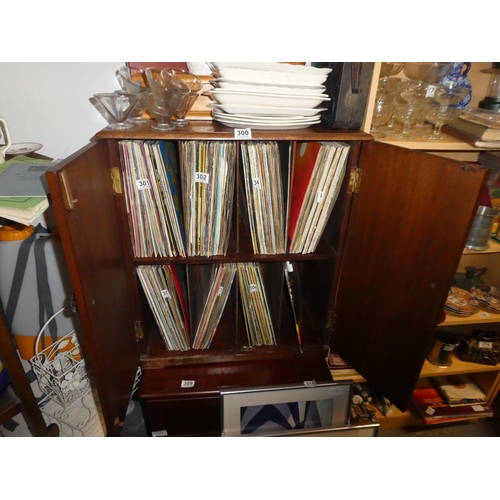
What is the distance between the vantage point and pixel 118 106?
97 cm

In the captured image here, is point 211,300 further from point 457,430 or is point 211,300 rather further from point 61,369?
point 457,430

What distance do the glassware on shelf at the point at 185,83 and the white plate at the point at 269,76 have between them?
143 mm

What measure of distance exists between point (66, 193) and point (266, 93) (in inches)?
22.3

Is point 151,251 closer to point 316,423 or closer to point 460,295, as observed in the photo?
point 316,423

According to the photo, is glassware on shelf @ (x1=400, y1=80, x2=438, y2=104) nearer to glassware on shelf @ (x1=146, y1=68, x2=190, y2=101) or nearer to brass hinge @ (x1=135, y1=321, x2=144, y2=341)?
glassware on shelf @ (x1=146, y1=68, x2=190, y2=101)

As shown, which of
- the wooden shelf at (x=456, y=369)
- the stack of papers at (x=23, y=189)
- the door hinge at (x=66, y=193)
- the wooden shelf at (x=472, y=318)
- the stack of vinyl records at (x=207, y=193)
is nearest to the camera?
the door hinge at (x=66, y=193)

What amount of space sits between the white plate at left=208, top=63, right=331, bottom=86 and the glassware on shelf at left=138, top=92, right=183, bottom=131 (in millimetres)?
Result: 150

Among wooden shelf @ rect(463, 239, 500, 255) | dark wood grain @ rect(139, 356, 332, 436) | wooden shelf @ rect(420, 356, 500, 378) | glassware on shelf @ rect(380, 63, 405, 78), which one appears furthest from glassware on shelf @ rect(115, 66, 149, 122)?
wooden shelf @ rect(420, 356, 500, 378)

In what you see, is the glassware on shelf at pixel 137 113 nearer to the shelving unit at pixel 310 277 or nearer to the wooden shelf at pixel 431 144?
the shelving unit at pixel 310 277

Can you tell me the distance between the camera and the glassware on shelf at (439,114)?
1129mm

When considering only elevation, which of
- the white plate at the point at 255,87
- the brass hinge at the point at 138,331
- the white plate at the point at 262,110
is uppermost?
the white plate at the point at 255,87

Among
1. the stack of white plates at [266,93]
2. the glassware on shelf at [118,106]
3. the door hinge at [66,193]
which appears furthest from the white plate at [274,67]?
the door hinge at [66,193]

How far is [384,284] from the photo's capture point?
42.9 inches

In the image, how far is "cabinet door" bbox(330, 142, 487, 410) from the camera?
2.86 feet
